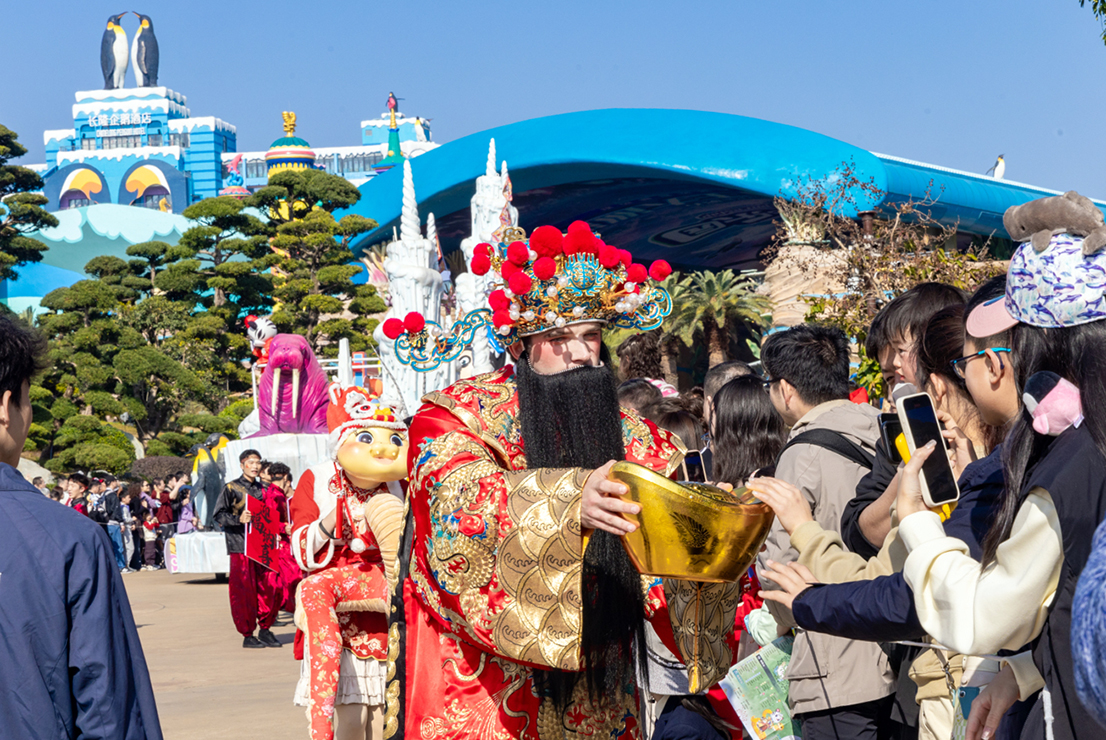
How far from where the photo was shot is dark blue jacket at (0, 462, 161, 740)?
198cm

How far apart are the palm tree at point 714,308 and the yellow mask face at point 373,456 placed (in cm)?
2203

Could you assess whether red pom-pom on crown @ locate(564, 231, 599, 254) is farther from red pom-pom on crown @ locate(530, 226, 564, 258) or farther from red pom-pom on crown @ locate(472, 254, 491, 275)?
red pom-pom on crown @ locate(472, 254, 491, 275)

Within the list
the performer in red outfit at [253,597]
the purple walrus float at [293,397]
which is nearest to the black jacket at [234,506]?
the performer in red outfit at [253,597]

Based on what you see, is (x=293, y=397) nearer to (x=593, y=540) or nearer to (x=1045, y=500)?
(x=593, y=540)

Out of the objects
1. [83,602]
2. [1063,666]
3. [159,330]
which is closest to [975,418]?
[1063,666]

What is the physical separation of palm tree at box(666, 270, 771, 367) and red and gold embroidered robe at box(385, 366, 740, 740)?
23965mm

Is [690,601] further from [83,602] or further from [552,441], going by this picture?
[83,602]

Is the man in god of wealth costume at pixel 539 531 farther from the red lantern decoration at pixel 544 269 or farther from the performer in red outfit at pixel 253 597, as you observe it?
the performer in red outfit at pixel 253 597

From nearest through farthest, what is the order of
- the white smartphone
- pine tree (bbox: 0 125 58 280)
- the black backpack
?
the white smartphone < the black backpack < pine tree (bbox: 0 125 58 280)

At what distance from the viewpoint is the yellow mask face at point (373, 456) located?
15.8 feet

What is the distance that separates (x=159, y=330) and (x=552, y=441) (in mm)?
27261

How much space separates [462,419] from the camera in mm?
2795

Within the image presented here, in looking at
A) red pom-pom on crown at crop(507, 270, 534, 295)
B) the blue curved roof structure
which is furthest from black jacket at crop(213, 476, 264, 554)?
the blue curved roof structure

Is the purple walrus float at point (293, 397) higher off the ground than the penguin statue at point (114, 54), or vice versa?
the penguin statue at point (114, 54)
